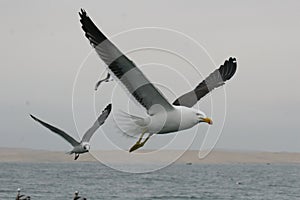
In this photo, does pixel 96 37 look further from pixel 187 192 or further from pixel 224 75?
pixel 187 192

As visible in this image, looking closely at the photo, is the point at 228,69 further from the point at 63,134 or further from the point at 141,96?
the point at 63,134

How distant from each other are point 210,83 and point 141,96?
3.91 meters

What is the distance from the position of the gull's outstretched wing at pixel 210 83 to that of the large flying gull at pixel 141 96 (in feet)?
7.40

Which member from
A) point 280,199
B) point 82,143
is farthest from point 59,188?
point 82,143

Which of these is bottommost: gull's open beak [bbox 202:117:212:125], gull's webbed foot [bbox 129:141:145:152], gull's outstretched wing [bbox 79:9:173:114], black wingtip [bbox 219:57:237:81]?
gull's webbed foot [bbox 129:141:145:152]

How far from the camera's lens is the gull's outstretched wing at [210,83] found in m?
15.8

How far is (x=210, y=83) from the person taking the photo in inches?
667

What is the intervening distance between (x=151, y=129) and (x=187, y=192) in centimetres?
7008

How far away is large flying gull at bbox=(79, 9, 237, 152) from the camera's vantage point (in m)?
12.6

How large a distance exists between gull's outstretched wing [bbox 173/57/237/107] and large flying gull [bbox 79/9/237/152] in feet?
7.40

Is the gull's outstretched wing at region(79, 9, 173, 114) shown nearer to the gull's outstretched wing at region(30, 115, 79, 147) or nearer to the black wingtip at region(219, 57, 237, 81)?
the black wingtip at region(219, 57, 237, 81)

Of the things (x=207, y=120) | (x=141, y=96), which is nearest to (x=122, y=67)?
(x=141, y=96)

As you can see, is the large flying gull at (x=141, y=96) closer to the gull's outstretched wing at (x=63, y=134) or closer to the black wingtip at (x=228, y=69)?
the black wingtip at (x=228, y=69)

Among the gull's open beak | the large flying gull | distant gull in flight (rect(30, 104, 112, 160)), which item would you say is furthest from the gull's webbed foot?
distant gull in flight (rect(30, 104, 112, 160))
